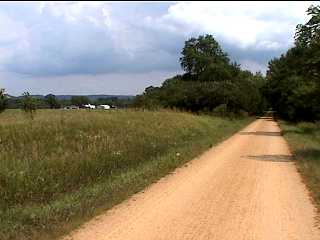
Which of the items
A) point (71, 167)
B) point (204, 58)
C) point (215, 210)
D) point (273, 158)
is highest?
point (204, 58)

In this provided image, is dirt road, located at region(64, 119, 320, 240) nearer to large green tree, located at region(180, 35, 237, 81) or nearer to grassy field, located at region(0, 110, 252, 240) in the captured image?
grassy field, located at region(0, 110, 252, 240)

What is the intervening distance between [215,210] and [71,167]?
16.9ft

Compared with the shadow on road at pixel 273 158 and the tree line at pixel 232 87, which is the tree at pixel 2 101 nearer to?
the tree line at pixel 232 87

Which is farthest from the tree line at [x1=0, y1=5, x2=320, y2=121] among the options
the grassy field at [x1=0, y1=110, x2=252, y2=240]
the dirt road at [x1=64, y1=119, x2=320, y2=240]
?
the dirt road at [x1=64, y1=119, x2=320, y2=240]

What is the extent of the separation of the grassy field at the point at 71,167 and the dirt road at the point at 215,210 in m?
0.58

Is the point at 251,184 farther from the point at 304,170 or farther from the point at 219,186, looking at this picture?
the point at 304,170

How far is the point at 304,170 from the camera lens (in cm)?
1975

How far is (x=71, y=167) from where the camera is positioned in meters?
15.4

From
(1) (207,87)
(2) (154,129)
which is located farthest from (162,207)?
(1) (207,87)

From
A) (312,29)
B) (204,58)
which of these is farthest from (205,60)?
(312,29)

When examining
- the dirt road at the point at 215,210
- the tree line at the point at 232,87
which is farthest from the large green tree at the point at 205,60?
the dirt road at the point at 215,210

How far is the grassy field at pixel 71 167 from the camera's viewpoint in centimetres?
1034

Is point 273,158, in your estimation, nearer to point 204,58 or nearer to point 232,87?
point 232,87

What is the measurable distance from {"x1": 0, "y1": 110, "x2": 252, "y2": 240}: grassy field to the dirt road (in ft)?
1.91
